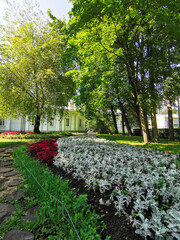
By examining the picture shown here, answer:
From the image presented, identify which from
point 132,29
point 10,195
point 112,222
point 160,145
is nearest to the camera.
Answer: point 112,222

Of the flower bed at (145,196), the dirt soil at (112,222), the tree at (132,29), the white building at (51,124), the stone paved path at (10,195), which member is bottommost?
the stone paved path at (10,195)

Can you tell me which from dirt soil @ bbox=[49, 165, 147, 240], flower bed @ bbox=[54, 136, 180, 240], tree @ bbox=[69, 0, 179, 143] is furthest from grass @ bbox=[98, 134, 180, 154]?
dirt soil @ bbox=[49, 165, 147, 240]

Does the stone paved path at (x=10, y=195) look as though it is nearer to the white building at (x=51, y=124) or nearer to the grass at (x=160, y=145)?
the grass at (x=160, y=145)

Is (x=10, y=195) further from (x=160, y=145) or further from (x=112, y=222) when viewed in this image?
(x=160, y=145)

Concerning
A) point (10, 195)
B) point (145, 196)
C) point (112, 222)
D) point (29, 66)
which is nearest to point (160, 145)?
point (145, 196)

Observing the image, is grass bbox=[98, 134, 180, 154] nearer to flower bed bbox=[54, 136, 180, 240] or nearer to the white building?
flower bed bbox=[54, 136, 180, 240]

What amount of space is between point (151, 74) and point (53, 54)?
829cm

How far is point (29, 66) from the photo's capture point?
10.8 metres

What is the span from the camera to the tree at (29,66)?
10469 millimetres

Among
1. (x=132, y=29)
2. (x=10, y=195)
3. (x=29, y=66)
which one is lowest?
(x=10, y=195)

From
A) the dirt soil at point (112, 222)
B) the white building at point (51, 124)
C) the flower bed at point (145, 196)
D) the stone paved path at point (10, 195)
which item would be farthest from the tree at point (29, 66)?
the dirt soil at point (112, 222)

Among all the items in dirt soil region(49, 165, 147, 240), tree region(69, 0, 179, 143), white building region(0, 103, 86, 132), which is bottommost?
dirt soil region(49, 165, 147, 240)

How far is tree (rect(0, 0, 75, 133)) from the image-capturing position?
34.3ft

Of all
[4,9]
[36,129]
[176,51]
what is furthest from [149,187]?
[4,9]
